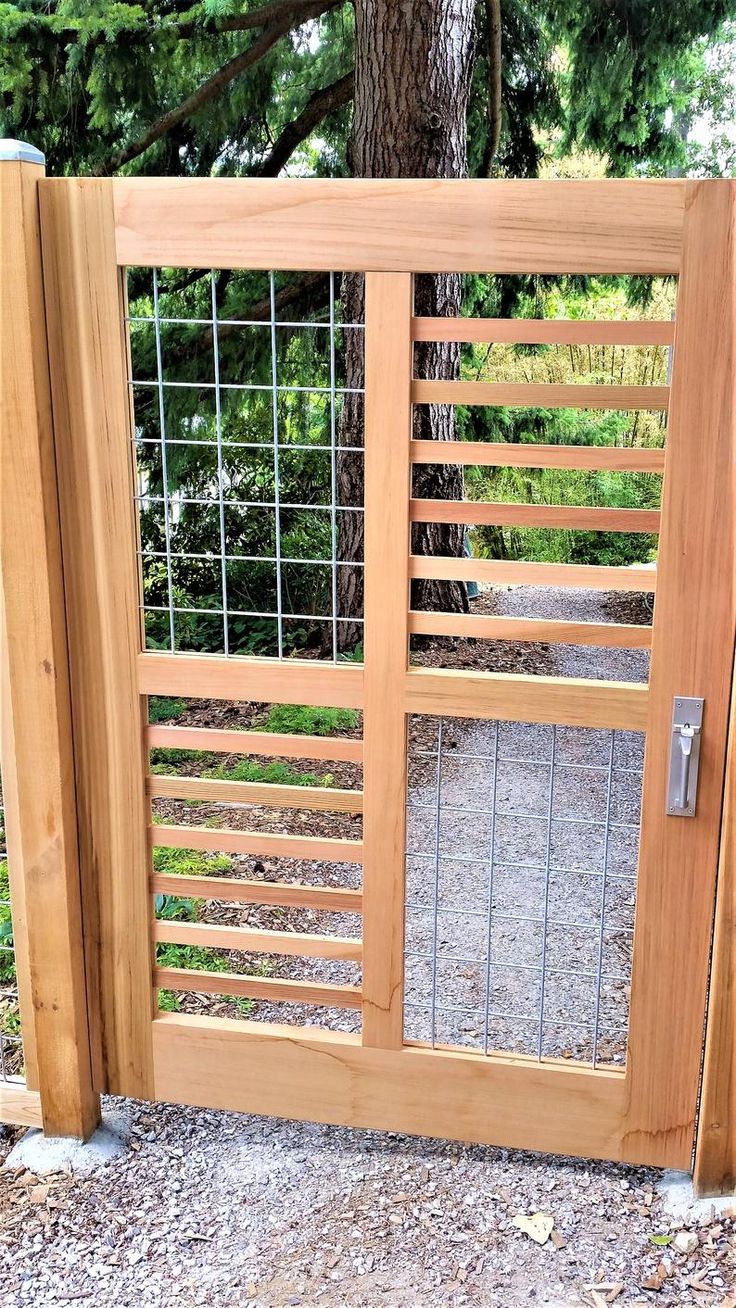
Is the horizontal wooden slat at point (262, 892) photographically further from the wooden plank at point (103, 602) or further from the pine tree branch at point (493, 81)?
the pine tree branch at point (493, 81)

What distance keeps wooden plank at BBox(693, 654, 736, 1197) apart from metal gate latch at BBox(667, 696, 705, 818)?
0.06 m

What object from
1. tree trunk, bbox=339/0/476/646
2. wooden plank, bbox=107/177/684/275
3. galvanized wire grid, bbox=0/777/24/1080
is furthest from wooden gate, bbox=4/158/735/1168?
tree trunk, bbox=339/0/476/646

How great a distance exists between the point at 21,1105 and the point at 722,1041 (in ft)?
4.92

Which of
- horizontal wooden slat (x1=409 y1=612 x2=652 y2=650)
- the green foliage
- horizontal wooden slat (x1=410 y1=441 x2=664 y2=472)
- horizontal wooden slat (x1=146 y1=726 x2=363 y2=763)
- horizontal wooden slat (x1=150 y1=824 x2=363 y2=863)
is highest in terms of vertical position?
horizontal wooden slat (x1=410 y1=441 x2=664 y2=472)

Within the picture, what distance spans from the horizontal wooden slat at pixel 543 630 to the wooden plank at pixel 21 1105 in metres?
1.35

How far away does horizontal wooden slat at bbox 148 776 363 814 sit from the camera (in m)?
2.18

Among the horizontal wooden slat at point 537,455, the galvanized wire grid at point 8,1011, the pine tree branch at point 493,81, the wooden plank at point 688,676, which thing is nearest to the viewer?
the wooden plank at point 688,676

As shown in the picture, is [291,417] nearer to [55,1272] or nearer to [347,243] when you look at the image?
[347,243]

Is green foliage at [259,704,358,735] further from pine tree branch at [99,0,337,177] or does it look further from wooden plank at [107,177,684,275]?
wooden plank at [107,177,684,275]

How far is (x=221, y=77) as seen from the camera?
5.69 m

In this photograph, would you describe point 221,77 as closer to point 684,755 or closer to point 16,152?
point 16,152

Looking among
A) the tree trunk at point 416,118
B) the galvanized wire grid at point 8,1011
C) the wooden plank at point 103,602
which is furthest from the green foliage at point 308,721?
the wooden plank at point 103,602

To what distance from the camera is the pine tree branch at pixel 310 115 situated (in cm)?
625

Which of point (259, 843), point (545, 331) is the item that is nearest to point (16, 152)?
point (545, 331)
